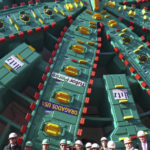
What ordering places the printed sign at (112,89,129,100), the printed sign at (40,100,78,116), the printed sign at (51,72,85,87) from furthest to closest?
1. the printed sign at (51,72,85,87)
2. the printed sign at (112,89,129,100)
3. the printed sign at (40,100,78,116)

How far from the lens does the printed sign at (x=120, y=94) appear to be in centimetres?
1280

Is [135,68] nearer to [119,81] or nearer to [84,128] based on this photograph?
[119,81]

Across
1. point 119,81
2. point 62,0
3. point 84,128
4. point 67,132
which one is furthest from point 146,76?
point 62,0

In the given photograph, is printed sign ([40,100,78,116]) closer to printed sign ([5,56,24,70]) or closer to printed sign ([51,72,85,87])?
printed sign ([51,72,85,87])

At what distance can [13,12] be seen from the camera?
54.9ft

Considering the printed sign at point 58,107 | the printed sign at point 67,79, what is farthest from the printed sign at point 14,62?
the printed sign at point 58,107

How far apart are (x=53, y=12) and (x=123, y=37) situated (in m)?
6.35

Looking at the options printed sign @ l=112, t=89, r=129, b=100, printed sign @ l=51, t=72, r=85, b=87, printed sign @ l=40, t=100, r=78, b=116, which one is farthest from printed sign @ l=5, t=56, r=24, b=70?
printed sign @ l=112, t=89, r=129, b=100

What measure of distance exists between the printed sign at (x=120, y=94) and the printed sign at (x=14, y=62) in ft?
21.0

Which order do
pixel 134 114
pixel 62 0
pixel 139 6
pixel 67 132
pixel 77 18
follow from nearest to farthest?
pixel 67 132
pixel 134 114
pixel 77 18
pixel 62 0
pixel 139 6

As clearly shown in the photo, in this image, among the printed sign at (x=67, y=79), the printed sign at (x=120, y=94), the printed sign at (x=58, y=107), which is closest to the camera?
the printed sign at (x=58, y=107)

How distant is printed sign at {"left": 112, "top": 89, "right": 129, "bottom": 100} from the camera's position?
504 inches

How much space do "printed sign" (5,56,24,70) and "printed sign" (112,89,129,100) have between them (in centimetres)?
641

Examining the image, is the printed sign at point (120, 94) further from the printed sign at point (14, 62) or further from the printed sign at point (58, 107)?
the printed sign at point (14, 62)
